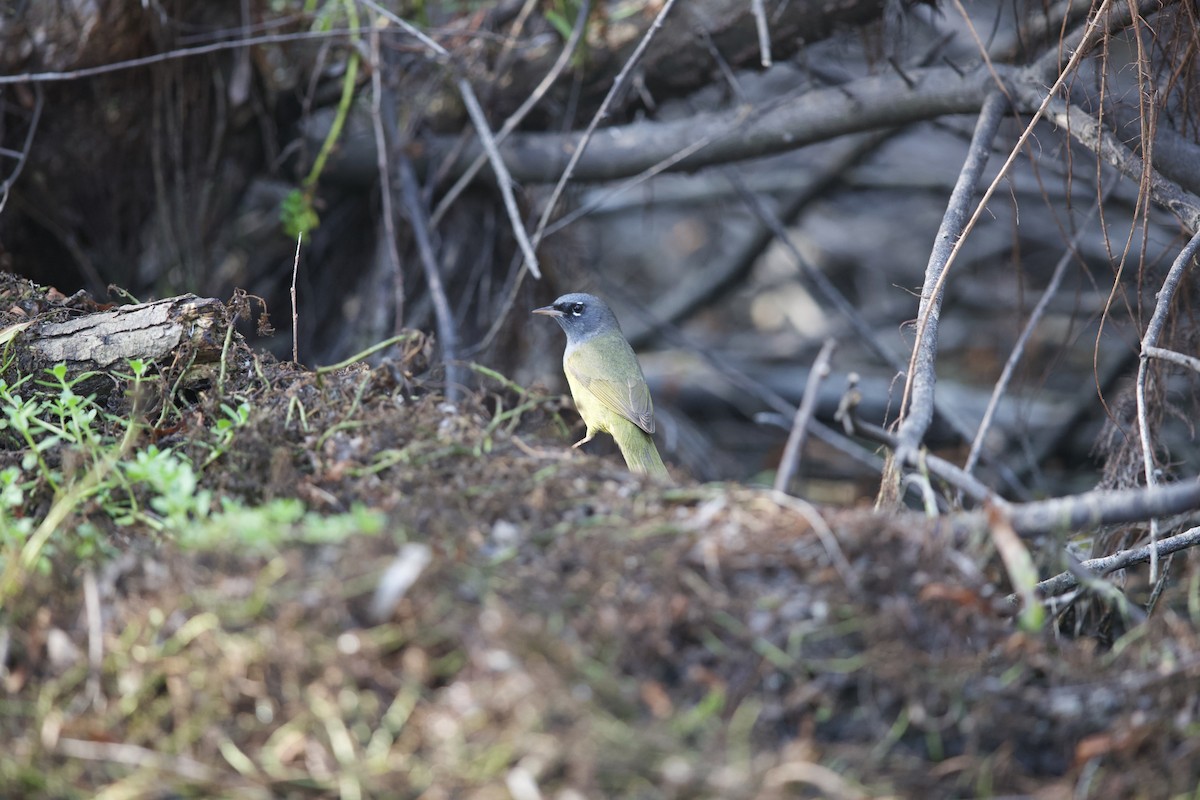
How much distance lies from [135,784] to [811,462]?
6.30 m

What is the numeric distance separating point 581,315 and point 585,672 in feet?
12.1

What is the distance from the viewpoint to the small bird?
490 cm

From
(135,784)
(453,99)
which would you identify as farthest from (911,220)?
(135,784)

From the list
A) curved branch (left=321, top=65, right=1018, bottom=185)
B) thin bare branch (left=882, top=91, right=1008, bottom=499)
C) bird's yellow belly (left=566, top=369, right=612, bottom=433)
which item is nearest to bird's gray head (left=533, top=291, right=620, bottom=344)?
bird's yellow belly (left=566, top=369, right=612, bottom=433)

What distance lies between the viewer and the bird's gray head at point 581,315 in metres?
5.35

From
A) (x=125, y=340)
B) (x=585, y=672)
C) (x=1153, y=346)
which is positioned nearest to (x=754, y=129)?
(x=1153, y=346)

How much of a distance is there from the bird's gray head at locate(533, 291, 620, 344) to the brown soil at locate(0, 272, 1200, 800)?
122 inches

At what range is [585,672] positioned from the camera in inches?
73.0

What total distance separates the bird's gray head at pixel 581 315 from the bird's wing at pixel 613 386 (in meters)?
0.17

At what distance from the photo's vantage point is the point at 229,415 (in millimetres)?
2857

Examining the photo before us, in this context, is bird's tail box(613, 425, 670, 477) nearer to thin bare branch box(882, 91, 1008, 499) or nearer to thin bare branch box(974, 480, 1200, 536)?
thin bare branch box(882, 91, 1008, 499)

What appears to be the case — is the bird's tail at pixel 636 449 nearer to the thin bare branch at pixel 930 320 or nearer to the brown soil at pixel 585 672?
the thin bare branch at pixel 930 320

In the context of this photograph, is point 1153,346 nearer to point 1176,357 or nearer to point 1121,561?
point 1176,357

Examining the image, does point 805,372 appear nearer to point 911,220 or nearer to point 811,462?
point 811,462
